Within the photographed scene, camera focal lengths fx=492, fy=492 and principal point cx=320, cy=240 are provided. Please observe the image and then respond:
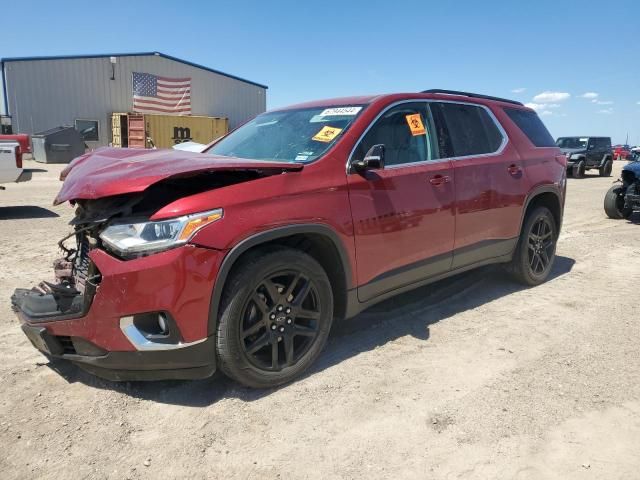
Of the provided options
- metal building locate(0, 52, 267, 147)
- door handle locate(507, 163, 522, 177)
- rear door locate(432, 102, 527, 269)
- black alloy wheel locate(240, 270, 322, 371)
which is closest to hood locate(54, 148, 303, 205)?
black alloy wheel locate(240, 270, 322, 371)

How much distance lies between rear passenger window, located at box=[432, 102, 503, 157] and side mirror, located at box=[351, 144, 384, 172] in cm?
109

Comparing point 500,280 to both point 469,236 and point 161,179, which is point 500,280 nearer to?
point 469,236

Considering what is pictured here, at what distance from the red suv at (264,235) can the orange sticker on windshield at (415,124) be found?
1 cm

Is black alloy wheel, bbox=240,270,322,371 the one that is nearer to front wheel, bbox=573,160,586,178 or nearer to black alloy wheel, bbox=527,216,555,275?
black alloy wheel, bbox=527,216,555,275

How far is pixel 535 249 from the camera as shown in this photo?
5.06 meters

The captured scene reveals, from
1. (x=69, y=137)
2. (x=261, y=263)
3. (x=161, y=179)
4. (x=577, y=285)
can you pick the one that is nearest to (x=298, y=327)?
(x=261, y=263)

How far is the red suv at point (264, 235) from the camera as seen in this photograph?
256 cm

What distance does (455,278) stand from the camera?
529 centimetres

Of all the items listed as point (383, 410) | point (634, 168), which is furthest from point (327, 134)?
point (634, 168)

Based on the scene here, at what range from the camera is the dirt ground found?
2.34 m

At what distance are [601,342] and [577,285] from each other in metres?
1.58

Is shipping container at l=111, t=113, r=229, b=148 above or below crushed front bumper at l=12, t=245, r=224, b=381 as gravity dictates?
above

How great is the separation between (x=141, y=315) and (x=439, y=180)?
2385 millimetres

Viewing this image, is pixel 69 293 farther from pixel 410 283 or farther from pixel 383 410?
pixel 410 283
